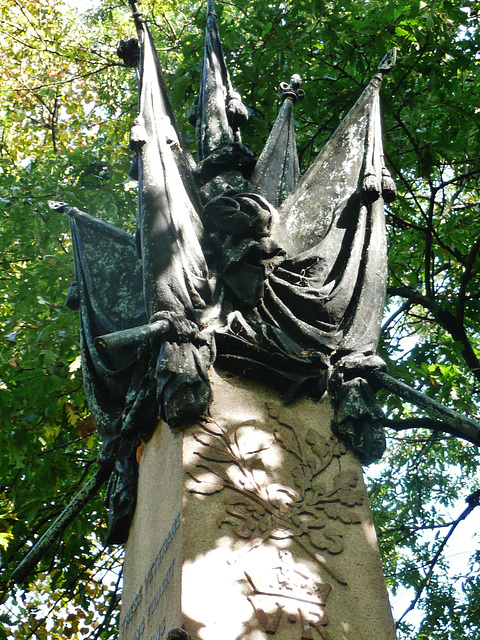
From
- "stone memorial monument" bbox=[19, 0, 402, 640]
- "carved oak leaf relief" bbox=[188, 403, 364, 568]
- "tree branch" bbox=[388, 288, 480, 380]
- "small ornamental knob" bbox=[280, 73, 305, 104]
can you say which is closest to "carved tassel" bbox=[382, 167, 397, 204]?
"stone memorial monument" bbox=[19, 0, 402, 640]

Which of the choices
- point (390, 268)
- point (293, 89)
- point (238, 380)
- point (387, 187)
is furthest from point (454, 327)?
point (238, 380)

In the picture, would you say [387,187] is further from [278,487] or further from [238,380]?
[278,487]

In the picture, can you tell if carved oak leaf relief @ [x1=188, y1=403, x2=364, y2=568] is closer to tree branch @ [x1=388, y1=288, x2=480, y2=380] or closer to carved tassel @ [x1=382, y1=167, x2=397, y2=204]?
carved tassel @ [x1=382, y1=167, x2=397, y2=204]

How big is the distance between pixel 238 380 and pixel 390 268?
15.0 feet

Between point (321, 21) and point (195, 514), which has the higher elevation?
point (321, 21)

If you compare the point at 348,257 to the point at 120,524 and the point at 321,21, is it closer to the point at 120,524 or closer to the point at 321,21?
the point at 120,524

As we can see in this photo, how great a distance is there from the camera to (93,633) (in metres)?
6.82

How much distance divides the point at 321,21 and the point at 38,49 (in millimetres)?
5005

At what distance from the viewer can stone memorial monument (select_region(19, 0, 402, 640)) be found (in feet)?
9.37

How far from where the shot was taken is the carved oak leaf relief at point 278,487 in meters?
3.00

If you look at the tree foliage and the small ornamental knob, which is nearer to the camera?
the small ornamental knob

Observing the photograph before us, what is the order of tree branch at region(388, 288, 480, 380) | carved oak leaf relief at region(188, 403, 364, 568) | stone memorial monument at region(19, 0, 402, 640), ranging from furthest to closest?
1. tree branch at region(388, 288, 480, 380)
2. carved oak leaf relief at region(188, 403, 364, 568)
3. stone memorial monument at region(19, 0, 402, 640)

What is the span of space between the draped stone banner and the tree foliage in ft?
10.2

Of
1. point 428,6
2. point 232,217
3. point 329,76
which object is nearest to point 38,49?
point 329,76
